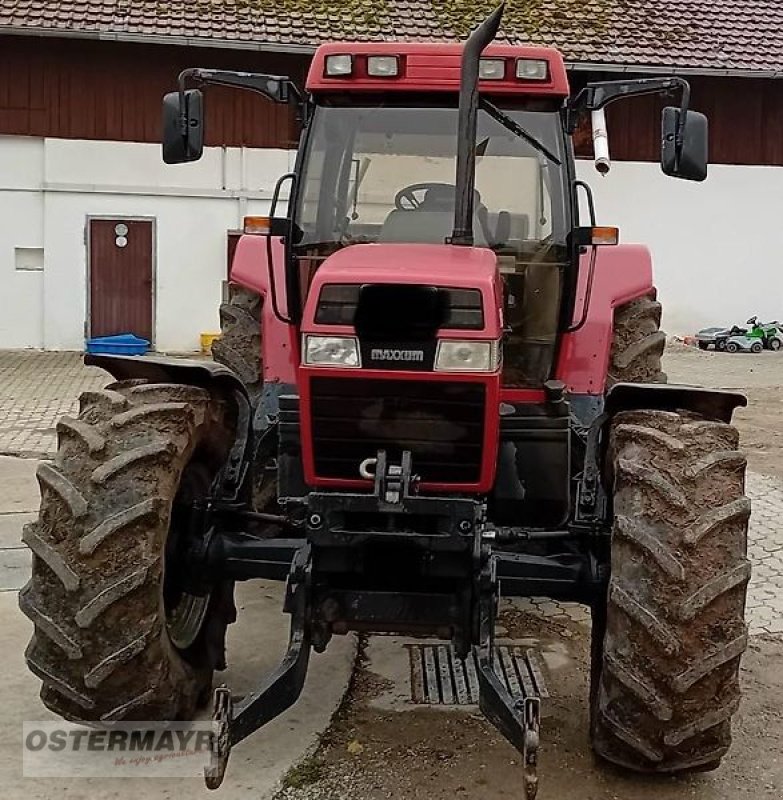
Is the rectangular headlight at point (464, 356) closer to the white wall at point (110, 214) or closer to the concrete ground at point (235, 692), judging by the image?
the concrete ground at point (235, 692)

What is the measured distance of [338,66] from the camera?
169 inches

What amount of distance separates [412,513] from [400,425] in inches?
11.2

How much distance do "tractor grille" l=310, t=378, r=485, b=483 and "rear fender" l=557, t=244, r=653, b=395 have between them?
1.11m

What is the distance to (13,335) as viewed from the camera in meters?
15.2

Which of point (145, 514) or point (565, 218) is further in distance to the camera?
point (565, 218)

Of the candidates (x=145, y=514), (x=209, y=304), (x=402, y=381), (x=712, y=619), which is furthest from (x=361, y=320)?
(x=209, y=304)

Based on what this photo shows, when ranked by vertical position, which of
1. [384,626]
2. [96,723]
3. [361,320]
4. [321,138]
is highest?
[321,138]

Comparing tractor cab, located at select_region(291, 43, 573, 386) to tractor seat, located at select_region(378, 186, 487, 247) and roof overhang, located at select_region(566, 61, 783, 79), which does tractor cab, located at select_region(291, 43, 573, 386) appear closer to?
tractor seat, located at select_region(378, 186, 487, 247)

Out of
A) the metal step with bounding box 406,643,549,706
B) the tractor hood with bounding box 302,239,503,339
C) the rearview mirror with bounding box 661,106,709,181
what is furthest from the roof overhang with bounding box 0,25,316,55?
the tractor hood with bounding box 302,239,503,339

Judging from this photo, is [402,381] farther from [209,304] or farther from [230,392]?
[209,304]

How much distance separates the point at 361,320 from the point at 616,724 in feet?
4.63

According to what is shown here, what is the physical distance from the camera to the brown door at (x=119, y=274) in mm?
15117

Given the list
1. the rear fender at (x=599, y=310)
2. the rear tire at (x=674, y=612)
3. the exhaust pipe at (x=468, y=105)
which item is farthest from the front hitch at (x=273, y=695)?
the rear fender at (x=599, y=310)

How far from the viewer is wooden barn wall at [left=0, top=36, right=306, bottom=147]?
14820 mm
